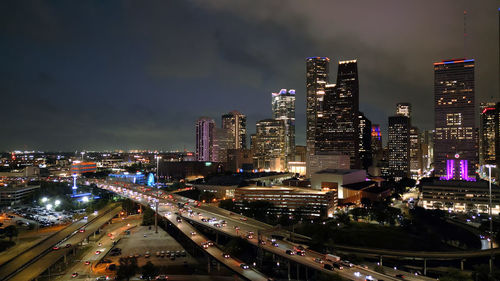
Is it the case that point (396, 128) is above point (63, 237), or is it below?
above

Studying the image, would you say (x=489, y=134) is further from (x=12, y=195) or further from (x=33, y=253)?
(x=12, y=195)

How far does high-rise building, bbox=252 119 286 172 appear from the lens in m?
188

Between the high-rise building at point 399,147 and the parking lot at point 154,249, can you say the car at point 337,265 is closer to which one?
the parking lot at point 154,249

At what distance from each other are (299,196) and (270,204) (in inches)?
293

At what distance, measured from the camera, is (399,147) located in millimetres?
176375

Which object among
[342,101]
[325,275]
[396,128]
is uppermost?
[342,101]

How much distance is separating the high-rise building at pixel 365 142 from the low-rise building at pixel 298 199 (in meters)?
111

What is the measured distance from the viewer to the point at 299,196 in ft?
255

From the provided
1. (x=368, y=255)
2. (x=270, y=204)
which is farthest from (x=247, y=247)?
(x=270, y=204)

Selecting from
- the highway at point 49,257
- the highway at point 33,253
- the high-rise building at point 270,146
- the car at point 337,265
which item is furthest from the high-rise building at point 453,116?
the highway at point 33,253

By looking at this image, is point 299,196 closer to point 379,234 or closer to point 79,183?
point 379,234

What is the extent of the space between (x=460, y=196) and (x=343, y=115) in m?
84.9

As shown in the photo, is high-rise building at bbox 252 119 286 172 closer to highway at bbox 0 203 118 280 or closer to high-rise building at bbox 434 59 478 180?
high-rise building at bbox 434 59 478 180

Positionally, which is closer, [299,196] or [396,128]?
[299,196]
